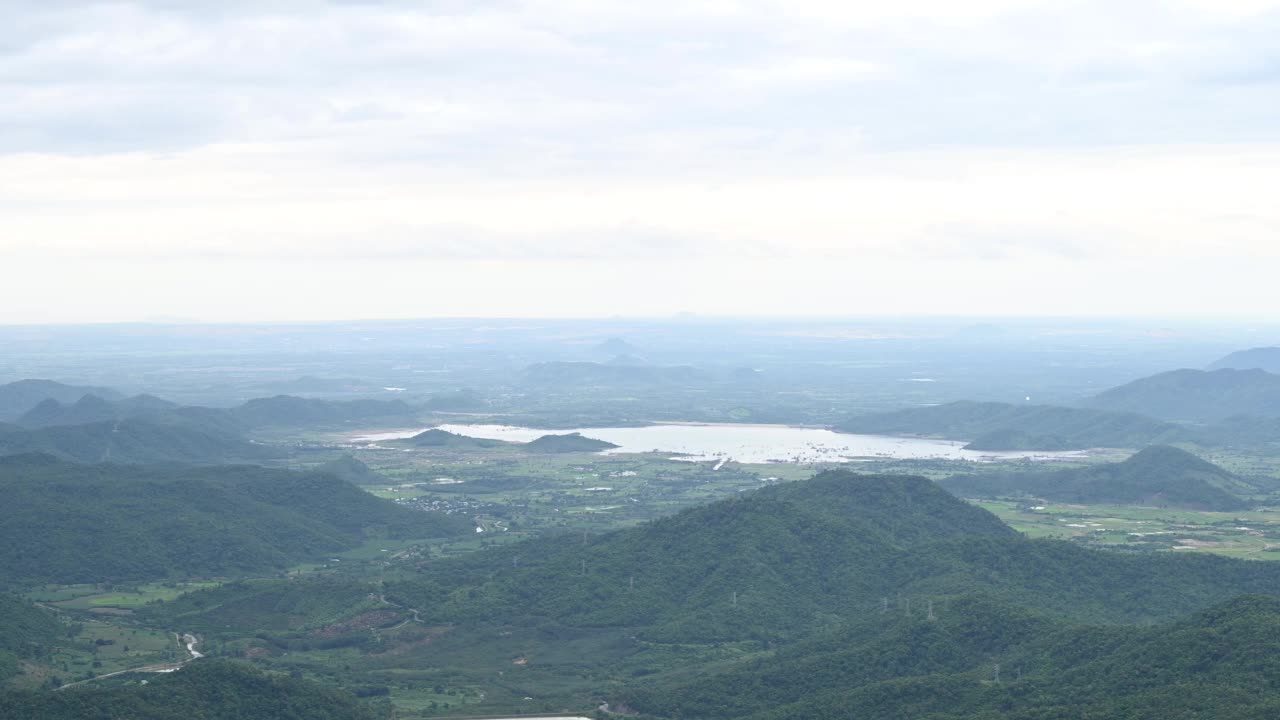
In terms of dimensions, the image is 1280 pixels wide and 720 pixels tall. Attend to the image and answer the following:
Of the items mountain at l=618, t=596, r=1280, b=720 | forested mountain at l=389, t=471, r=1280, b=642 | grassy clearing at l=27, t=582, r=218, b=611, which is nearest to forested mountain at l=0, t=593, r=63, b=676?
grassy clearing at l=27, t=582, r=218, b=611

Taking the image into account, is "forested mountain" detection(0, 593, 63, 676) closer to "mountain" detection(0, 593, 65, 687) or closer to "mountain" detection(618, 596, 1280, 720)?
"mountain" detection(0, 593, 65, 687)

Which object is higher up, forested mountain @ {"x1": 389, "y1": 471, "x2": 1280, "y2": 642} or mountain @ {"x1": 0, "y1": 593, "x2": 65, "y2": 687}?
forested mountain @ {"x1": 389, "y1": 471, "x2": 1280, "y2": 642}

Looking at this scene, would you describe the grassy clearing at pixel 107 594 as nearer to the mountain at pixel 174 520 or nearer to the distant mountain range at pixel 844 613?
the mountain at pixel 174 520

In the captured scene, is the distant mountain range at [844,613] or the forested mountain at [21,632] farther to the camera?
the forested mountain at [21,632]

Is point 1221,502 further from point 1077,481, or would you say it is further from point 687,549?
point 687,549

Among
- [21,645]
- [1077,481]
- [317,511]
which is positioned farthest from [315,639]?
[1077,481]

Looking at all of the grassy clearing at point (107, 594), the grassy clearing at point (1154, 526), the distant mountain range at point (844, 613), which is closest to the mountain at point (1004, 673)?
the distant mountain range at point (844, 613)
